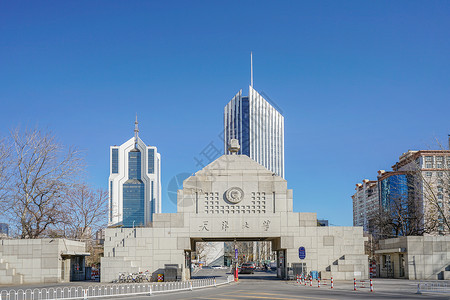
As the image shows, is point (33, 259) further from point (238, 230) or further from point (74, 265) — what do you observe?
point (238, 230)

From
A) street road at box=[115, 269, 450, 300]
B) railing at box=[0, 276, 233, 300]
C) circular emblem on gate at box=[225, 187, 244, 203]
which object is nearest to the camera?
railing at box=[0, 276, 233, 300]

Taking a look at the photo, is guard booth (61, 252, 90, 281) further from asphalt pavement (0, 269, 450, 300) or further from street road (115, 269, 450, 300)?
street road (115, 269, 450, 300)

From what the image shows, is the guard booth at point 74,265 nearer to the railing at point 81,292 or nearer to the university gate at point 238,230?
the university gate at point 238,230

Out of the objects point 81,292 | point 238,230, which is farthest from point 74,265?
point 81,292

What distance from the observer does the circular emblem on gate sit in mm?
44938

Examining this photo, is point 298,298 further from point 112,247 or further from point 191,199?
point 112,247

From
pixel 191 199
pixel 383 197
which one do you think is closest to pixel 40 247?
pixel 191 199

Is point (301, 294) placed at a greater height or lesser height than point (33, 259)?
lesser

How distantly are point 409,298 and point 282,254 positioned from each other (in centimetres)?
2450

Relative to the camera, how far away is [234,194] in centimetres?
4503

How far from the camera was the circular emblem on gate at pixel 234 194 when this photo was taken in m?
44.9

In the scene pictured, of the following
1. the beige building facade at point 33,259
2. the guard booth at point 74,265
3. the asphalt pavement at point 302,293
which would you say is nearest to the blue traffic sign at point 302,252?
the asphalt pavement at point 302,293

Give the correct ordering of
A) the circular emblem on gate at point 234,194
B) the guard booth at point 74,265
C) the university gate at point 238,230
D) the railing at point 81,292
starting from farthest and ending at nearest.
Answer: the circular emblem on gate at point 234,194, the university gate at point 238,230, the guard booth at point 74,265, the railing at point 81,292

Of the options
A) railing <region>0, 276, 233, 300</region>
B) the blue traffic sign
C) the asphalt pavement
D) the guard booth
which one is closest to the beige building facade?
the guard booth
